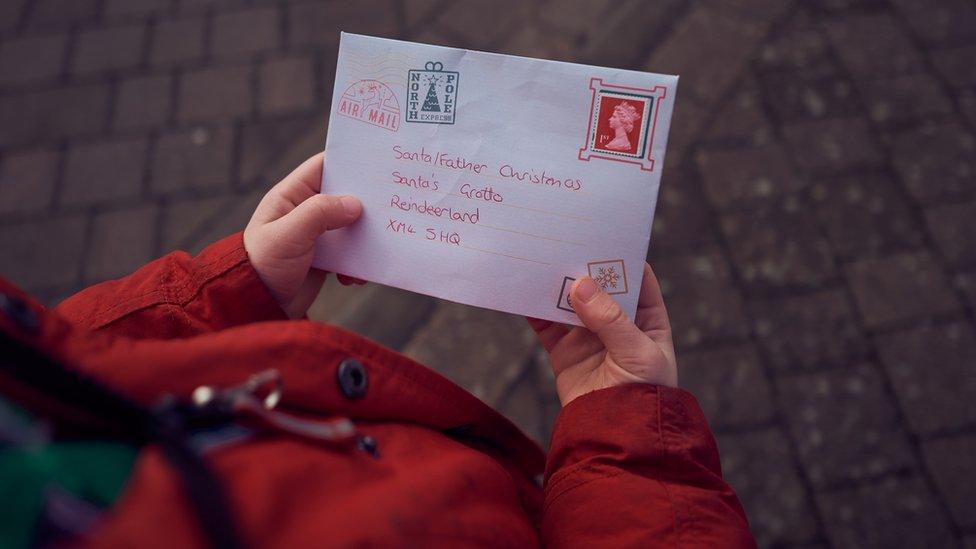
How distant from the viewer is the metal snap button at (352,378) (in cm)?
71

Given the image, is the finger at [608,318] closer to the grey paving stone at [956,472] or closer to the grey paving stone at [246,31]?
the grey paving stone at [956,472]

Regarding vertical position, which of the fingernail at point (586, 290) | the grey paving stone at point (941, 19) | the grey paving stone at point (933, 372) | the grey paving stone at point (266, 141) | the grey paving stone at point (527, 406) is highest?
the grey paving stone at point (941, 19)

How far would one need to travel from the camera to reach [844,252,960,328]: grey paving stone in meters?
1.66

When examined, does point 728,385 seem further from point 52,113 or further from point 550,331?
point 52,113

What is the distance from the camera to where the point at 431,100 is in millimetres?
963

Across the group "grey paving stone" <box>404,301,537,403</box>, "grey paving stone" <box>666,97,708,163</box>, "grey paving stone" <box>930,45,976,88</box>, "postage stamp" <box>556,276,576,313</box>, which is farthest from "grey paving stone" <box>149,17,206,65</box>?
"grey paving stone" <box>930,45,976,88</box>

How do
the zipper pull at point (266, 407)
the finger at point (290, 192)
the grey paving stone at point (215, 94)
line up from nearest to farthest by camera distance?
the zipper pull at point (266, 407) → the finger at point (290, 192) → the grey paving stone at point (215, 94)

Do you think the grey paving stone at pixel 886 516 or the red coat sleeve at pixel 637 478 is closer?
the red coat sleeve at pixel 637 478

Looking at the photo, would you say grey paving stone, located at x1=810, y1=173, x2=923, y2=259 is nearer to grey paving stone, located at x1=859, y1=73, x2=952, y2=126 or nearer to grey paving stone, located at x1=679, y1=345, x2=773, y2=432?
grey paving stone, located at x1=859, y1=73, x2=952, y2=126

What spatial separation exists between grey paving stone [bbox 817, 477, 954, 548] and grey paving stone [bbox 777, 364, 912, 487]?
1.4 inches

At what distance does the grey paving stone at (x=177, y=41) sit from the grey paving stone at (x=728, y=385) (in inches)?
73.4

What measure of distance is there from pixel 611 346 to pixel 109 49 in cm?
216

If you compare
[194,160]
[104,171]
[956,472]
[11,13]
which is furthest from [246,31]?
[956,472]

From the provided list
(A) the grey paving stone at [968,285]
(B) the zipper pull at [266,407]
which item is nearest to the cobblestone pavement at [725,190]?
(A) the grey paving stone at [968,285]
